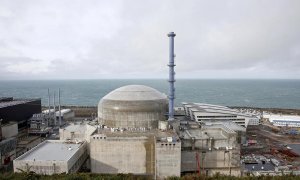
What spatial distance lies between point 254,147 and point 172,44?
33.8 metres

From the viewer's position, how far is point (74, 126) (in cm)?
6419

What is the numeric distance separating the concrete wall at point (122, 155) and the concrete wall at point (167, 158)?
7.33 feet

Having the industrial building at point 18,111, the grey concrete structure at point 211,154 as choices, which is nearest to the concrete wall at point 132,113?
the grey concrete structure at point 211,154

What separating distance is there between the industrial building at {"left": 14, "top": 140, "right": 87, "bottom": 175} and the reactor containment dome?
8754mm

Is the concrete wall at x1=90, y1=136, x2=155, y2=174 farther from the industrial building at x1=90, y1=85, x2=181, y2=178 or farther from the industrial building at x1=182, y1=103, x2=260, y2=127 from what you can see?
the industrial building at x1=182, y1=103, x2=260, y2=127

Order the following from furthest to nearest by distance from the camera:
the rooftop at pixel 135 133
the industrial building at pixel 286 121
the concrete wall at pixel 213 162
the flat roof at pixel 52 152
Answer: the industrial building at pixel 286 121 < the concrete wall at pixel 213 162 < the rooftop at pixel 135 133 < the flat roof at pixel 52 152

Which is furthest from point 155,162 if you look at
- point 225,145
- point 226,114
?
point 226,114

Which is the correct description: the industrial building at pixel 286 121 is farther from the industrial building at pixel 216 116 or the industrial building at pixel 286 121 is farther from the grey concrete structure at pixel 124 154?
the grey concrete structure at pixel 124 154

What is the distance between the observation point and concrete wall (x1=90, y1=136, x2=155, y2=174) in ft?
156

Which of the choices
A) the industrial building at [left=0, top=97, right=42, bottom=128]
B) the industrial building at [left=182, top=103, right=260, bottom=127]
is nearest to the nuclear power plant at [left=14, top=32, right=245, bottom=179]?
the industrial building at [left=182, top=103, right=260, bottom=127]

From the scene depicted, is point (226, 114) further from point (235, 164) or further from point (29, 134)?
point (29, 134)

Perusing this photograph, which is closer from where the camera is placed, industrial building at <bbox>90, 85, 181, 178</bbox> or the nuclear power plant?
the nuclear power plant

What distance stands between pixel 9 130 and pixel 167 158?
48.3 m

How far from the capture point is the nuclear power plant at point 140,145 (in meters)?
45.9
